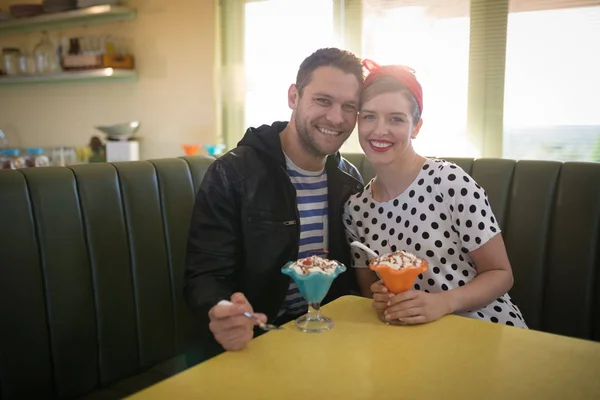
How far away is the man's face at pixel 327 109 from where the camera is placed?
178 cm

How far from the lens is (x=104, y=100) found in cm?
460

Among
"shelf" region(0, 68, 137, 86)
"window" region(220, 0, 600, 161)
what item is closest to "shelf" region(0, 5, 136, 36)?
"shelf" region(0, 68, 137, 86)

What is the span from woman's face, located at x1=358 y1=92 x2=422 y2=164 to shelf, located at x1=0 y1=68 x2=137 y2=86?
10.2 ft

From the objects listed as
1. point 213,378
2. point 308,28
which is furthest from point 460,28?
point 213,378

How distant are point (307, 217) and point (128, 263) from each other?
664 mm

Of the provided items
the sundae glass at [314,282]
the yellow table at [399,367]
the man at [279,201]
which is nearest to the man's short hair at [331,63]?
the man at [279,201]

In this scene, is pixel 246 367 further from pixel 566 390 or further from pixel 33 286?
pixel 33 286

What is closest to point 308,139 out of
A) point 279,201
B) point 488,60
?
point 279,201

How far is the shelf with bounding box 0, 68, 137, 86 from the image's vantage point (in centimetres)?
419

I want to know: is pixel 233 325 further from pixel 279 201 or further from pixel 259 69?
pixel 259 69

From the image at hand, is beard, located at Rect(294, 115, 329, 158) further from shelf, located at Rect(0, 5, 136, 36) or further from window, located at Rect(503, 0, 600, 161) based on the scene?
shelf, located at Rect(0, 5, 136, 36)

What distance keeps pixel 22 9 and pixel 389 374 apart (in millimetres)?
4963

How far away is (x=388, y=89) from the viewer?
168 cm

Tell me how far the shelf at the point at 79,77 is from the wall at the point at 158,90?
0.22 ft
